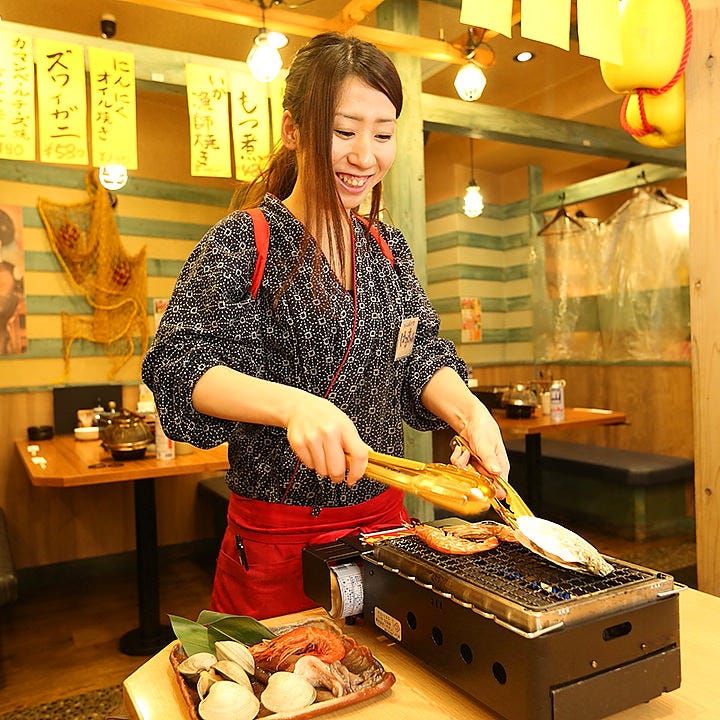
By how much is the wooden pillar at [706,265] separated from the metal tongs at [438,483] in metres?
1.57

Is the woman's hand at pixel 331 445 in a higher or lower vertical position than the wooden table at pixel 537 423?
higher

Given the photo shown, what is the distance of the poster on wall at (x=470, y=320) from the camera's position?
6.92m

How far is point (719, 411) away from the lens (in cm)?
224

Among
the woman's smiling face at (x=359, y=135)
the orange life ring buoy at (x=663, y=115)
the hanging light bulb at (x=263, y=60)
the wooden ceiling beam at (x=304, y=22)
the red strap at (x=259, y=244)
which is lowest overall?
the red strap at (x=259, y=244)

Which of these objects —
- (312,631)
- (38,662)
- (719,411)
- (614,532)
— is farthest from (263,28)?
(614,532)

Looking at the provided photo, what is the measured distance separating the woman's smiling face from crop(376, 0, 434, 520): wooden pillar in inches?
87.4

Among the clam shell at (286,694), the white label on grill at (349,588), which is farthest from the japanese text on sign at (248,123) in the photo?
the clam shell at (286,694)

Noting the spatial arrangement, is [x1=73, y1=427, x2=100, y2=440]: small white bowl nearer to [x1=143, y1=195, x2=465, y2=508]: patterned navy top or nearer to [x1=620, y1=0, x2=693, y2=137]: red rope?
[x1=143, y1=195, x2=465, y2=508]: patterned navy top

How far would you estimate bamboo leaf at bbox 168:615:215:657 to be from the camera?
100 centimetres

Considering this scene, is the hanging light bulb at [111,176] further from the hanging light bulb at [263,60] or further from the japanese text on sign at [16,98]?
the hanging light bulb at [263,60]

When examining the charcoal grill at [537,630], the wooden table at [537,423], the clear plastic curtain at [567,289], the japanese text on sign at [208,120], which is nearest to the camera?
the charcoal grill at [537,630]

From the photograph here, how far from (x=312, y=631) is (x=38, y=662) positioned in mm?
2853

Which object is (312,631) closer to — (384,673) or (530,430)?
(384,673)

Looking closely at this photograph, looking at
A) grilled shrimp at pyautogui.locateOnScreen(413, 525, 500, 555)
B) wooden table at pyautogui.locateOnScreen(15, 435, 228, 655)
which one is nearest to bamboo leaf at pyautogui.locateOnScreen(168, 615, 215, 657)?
grilled shrimp at pyautogui.locateOnScreen(413, 525, 500, 555)
